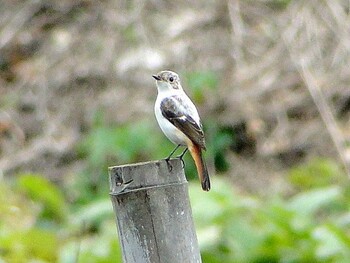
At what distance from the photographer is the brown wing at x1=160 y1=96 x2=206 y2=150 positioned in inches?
156

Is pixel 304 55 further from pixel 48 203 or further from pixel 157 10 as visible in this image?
pixel 48 203

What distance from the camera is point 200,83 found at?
30.6 feet

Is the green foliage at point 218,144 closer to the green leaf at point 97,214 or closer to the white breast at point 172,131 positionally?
the green leaf at point 97,214

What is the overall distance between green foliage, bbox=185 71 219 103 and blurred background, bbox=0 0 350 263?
0.04ft

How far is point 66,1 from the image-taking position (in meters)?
11.5

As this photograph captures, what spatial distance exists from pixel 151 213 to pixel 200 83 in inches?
255

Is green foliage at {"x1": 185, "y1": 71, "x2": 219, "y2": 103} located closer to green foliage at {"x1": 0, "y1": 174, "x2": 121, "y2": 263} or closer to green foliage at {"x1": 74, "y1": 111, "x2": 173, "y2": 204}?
green foliage at {"x1": 74, "y1": 111, "x2": 173, "y2": 204}

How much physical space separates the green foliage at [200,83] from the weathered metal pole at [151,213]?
6.36m

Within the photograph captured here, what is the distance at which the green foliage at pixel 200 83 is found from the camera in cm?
930

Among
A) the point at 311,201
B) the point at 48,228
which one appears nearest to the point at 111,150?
the point at 48,228

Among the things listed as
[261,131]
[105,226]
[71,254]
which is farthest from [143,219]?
[261,131]

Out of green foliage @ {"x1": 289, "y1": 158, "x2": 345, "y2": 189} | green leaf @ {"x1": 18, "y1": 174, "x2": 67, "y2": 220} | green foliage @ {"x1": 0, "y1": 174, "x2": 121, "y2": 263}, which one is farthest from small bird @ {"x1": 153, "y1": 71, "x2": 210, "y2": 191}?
green foliage @ {"x1": 289, "y1": 158, "x2": 345, "y2": 189}

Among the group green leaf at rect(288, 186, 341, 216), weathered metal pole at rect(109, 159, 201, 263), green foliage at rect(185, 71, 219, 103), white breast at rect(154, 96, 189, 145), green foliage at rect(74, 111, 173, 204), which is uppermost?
green foliage at rect(185, 71, 219, 103)

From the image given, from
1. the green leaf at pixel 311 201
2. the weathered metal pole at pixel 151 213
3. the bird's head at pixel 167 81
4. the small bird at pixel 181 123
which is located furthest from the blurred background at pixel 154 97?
the weathered metal pole at pixel 151 213
